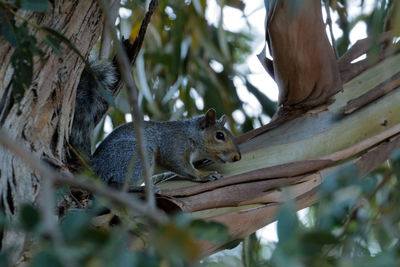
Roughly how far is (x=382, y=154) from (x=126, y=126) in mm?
850

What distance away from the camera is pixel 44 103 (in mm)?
1363

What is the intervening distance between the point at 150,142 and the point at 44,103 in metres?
0.80

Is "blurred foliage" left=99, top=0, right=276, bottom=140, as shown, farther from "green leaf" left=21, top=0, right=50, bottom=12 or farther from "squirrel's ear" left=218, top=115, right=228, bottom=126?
"green leaf" left=21, top=0, right=50, bottom=12

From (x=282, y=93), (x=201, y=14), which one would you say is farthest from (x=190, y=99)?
(x=282, y=93)

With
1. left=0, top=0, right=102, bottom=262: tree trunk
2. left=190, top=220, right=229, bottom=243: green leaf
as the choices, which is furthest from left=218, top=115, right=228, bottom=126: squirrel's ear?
left=190, top=220, right=229, bottom=243: green leaf

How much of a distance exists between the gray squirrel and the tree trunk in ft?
0.73

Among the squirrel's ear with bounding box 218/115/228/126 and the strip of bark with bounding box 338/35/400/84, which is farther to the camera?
the squirrel's ear with bounding box 218/115/228/126

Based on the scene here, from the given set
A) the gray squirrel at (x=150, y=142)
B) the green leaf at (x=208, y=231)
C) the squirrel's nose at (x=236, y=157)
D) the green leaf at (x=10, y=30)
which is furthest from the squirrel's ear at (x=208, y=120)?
the green leaf at (x=208, y=231)

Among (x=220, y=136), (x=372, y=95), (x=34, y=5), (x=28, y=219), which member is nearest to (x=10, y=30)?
(x=34, y=5)

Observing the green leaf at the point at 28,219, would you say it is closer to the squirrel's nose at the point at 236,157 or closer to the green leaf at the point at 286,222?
the green leaf at the point at 286,222

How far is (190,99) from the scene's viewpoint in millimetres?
2666

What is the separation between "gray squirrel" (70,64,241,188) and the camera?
70.0 inches

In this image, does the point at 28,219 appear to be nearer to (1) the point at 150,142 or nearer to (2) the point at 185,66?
(1) the point at 150,142

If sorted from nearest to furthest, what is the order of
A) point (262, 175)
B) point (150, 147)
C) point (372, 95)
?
point (262, 175) → point (372, 95) → point (150, 147)
